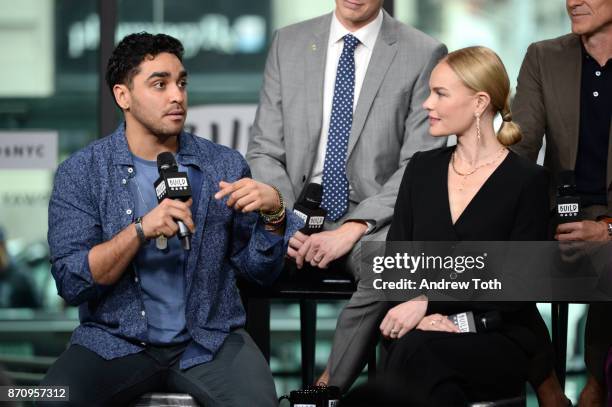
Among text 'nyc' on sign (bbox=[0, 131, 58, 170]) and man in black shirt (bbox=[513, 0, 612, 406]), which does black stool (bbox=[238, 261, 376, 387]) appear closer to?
man in black shirt (bbox=[513, 0, 612, 406])

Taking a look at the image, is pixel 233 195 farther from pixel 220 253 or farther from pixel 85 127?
pixel 85 127

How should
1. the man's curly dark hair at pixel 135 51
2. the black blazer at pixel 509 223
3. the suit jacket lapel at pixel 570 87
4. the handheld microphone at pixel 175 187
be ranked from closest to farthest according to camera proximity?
the handheld microphone at pixel 175 187
the black blazer at pixel 509 223
the man's curly dark hair at pixel 135 51
the suit jacket lapel at pixel 570 87

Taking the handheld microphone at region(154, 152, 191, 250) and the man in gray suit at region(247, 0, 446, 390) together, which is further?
the man in gray suit at region(247, 0, 446, 390)

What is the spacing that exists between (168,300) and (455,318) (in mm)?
889

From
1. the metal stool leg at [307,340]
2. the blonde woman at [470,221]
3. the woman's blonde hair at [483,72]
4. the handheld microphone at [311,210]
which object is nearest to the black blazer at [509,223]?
the blonde woman at [470,221]

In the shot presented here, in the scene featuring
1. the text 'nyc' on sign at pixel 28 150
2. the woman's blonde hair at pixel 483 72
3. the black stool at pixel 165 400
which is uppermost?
the woman's blonde hair at pixel 483 72

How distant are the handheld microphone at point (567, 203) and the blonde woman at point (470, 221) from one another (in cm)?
30

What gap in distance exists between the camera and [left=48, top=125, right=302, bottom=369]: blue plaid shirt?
143 inches

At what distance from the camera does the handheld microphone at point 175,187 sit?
340 centimetres

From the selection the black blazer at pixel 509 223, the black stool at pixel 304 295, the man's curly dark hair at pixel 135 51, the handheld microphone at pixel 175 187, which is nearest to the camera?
the handheld microphone at pixel 175 187

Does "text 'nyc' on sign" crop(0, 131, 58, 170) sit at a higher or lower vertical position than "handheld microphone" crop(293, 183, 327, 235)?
higher

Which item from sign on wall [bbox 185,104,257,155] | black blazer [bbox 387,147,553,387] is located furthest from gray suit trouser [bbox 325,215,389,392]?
sign on wall [bbox 185,104,257,155]

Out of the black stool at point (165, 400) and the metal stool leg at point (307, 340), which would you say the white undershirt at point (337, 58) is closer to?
the metal stool leg at point (307, 340)

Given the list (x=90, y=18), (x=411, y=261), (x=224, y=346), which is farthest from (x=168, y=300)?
(x=90, y=18)
